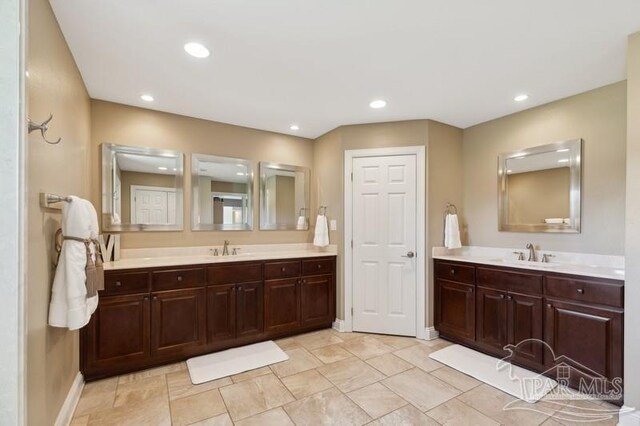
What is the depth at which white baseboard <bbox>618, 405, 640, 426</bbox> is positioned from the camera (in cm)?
176

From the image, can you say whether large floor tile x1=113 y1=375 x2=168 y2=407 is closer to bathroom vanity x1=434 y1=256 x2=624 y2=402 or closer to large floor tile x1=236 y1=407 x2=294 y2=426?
large floor tile x1=236 y1=407 x2=294 y2=426

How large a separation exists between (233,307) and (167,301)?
0.62 m

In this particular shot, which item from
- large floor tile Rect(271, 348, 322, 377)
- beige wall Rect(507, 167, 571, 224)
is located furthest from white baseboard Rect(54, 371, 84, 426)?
beige wall Rect(507, 167, 571, 224)

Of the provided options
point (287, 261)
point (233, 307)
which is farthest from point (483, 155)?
point (233, 307)

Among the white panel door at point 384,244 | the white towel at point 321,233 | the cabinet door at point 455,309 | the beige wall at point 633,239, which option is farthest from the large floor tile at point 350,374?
the beige wall at point 633,239

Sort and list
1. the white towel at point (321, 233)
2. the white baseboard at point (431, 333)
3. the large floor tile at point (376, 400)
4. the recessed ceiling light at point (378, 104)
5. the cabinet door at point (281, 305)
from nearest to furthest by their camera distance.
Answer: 1. the large floor tile at point (376, 400)
2. the recessed ceiling light at point (378, 104)
3. the cabinet door at point (281, 305)
4. the white baseboard at point (431, 333)
5. the white towel at point (321, 233)

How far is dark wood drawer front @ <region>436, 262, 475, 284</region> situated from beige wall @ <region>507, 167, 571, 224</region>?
2.53 ft

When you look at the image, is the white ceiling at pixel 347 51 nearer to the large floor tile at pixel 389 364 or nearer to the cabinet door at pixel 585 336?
the cabinet door at pixel 585 336

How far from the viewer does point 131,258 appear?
113 inches

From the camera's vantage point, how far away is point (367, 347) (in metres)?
3.03

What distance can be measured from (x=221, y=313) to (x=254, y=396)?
3.01 ft

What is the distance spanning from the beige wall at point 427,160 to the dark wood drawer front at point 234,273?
41.4 inches

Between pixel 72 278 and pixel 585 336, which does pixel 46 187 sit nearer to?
pixel 72 278

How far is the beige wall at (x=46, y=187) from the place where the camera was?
1.35 m
